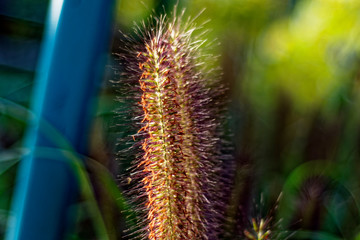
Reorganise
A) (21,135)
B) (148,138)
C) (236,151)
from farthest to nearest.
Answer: (21,135)
(236,151)
(148,138)

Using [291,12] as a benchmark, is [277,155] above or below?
below

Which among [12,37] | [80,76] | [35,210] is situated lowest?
[35,210]

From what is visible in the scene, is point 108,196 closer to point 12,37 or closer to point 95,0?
point 95,0

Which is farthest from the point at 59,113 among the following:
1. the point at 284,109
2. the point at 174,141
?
the point at 284,109

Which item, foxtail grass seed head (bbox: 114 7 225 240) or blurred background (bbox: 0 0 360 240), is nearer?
foxtail grass seed head (bbox: 114 7 225 240)

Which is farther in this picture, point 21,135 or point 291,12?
point 21,135

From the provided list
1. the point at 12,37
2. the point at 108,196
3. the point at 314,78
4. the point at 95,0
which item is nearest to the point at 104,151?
the point at 108,196
